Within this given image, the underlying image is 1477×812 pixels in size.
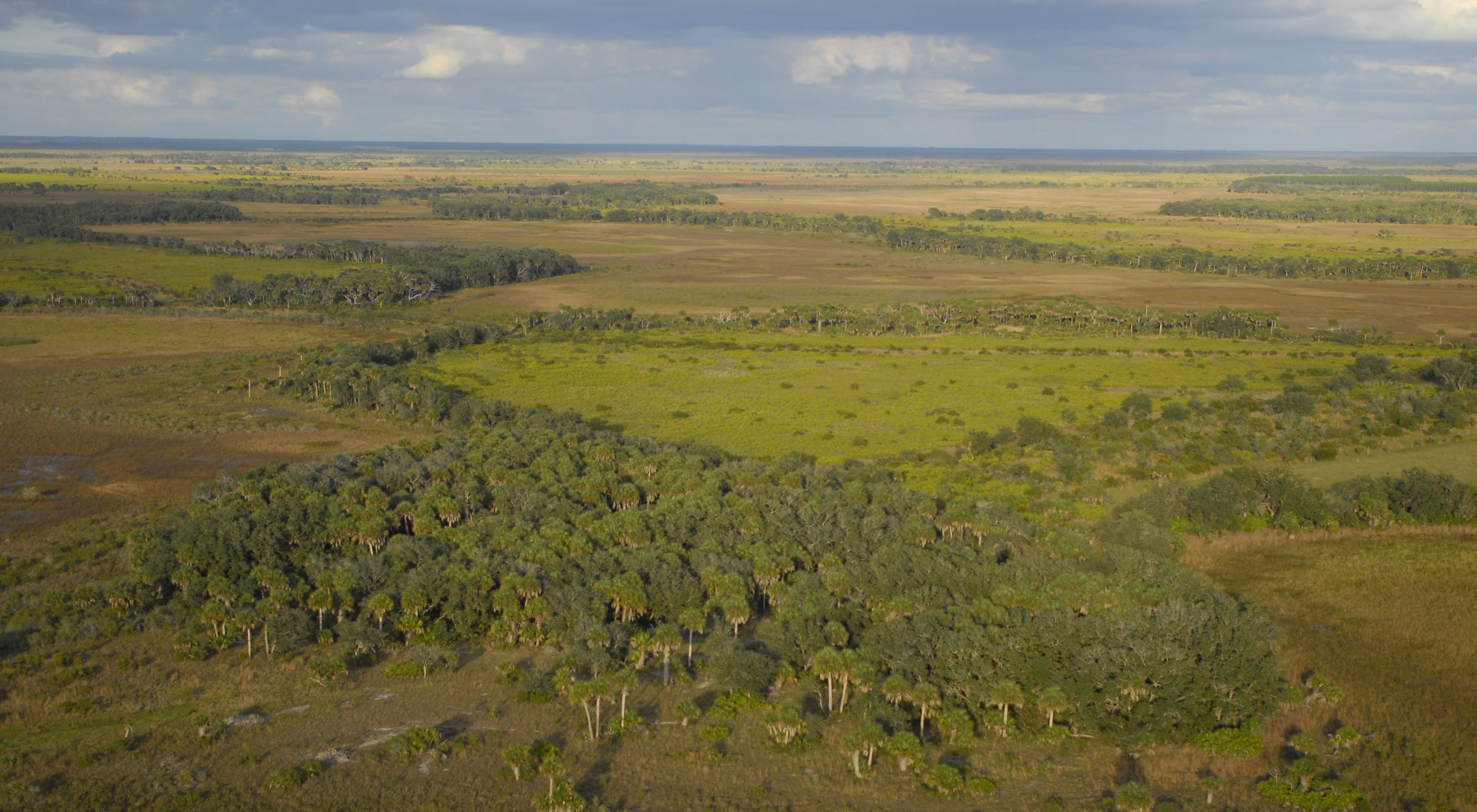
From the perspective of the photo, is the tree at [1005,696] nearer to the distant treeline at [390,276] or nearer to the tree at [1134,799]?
the tree at [1134,799]

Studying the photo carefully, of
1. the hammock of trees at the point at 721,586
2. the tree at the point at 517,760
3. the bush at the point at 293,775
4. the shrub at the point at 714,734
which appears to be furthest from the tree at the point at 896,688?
the bush at the point at 293,775

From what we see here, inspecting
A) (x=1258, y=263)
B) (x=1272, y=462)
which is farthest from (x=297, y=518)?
(x=1258, y=263)

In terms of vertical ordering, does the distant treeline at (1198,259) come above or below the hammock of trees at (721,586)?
above

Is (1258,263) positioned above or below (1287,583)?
above

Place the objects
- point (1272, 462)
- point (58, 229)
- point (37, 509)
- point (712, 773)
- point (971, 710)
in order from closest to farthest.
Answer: point (712, 773)
point (971, 710)
point (37, 509)
point (1272, 462)
point (58, 229)

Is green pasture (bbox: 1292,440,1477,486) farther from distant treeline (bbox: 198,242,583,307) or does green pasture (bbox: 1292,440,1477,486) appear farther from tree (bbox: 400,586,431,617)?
distant treeline (bbox: 198,242,583,307)

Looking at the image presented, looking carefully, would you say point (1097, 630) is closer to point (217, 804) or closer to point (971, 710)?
point (971, 710)
